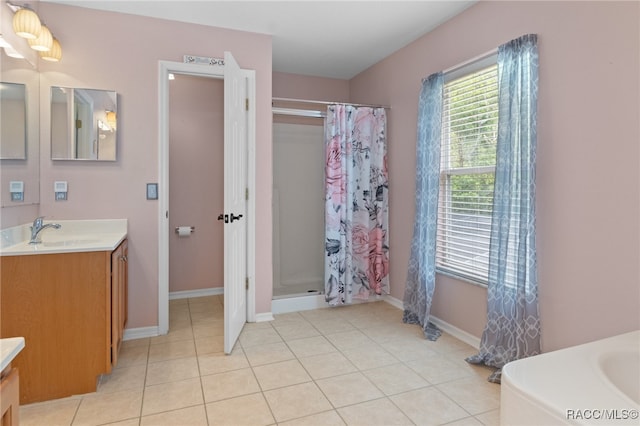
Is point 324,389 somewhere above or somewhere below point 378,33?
below

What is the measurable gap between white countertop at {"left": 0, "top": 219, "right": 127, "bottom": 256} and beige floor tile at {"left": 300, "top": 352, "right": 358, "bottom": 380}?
1.44 meters

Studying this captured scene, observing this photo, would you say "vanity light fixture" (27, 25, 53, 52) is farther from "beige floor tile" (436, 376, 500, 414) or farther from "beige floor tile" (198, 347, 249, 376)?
"beige floor tile" (436, 376, 500, 414)

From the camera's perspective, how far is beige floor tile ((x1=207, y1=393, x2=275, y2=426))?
71.6 inches

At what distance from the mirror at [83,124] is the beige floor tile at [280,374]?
1928 mm

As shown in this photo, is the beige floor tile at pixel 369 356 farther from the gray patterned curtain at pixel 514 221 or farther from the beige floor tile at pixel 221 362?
the beige floor tile at pixel 221 362

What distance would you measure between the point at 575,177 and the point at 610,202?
223mm

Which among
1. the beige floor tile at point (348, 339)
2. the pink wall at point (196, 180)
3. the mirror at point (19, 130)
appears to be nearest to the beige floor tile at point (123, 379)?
the mirror at point (19, 130)

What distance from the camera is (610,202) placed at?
1.82 metres

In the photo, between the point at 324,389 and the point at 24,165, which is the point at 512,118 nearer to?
the point at 324,389

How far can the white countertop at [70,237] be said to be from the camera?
6.68 feet

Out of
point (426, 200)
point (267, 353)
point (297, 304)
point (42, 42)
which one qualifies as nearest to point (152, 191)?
point (42, 42)

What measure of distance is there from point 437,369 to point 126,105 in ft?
9.71

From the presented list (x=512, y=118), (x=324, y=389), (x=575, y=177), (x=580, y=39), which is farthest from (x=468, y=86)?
(x=324, y=389)

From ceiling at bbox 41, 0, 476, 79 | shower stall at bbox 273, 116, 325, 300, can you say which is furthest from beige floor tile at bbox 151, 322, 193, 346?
ceiling at bbox 41, 0, 476, 79
